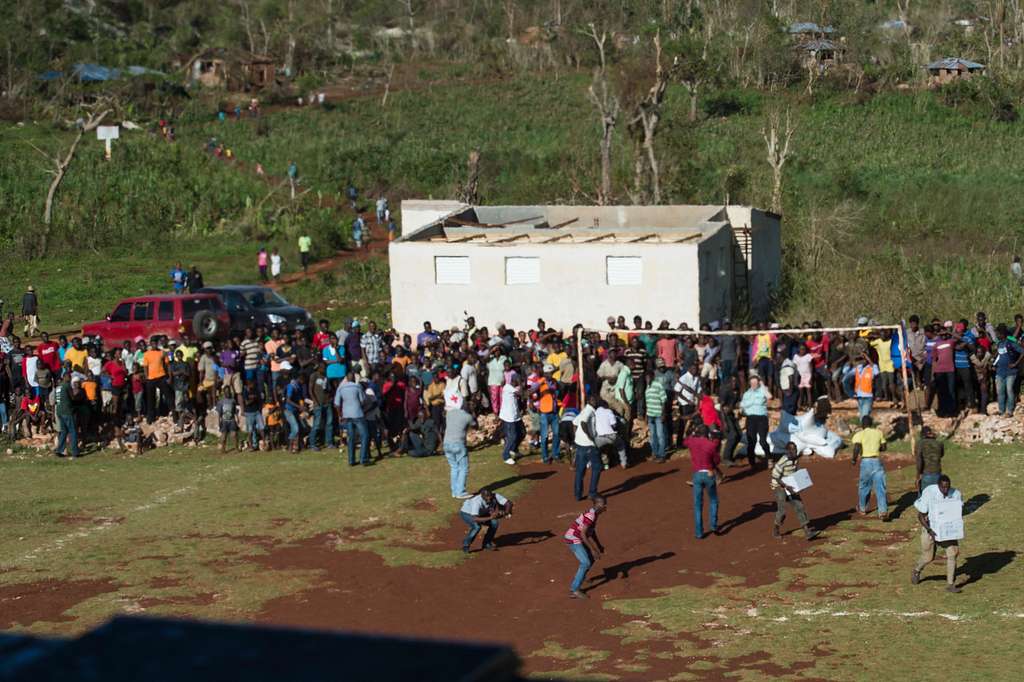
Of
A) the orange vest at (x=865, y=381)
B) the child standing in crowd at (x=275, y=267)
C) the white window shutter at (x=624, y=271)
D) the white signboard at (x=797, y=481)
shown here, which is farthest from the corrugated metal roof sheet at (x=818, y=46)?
the white signboard at (x=797, y=481)

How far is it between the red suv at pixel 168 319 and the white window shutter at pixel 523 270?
6.60m

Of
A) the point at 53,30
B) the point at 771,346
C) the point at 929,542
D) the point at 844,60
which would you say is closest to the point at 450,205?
the point at 771,346

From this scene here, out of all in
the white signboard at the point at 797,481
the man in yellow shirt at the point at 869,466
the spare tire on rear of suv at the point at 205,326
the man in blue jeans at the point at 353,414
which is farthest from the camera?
the spare tire on rear of suv at the point at 205,326

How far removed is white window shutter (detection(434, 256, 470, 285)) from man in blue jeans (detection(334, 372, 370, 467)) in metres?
8.72

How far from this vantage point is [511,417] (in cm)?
2588

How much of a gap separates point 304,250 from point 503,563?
101ft

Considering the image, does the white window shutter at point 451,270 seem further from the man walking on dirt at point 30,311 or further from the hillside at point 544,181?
the man walking on dirt at point 30,311

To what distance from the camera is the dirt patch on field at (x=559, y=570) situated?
17672mm

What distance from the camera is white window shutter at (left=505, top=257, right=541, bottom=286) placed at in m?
34.5

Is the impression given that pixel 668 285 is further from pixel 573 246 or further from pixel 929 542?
pixel 929 542

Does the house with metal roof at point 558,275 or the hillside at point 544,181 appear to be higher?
the hillside at point 544,181

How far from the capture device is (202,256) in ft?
174

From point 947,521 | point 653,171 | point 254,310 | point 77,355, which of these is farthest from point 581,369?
point 653,171

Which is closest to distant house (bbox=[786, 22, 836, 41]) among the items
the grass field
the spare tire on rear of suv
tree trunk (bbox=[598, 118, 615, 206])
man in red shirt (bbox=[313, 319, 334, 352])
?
tree trunk (bbox=[598, 118, 615, 206])
